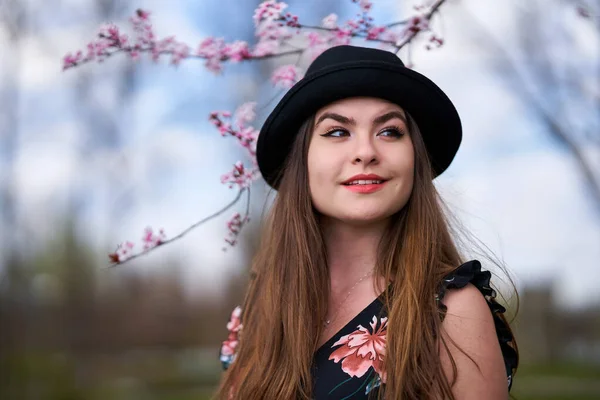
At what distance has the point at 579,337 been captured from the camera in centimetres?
1430

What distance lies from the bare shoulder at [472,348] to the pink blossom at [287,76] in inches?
51.4

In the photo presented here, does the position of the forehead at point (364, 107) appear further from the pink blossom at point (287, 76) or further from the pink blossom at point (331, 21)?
the pink blossom at point (287, 76)

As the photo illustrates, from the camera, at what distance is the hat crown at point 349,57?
7.73 ft

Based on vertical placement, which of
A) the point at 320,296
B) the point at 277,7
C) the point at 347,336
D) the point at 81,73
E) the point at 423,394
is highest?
the point at 81,73

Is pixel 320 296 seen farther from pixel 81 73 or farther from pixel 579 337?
pixel 579 337

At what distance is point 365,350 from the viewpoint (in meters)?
2.19

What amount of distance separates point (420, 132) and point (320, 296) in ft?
1.94

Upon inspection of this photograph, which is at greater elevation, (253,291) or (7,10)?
(7,10)

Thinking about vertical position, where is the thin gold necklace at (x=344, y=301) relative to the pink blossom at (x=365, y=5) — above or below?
below

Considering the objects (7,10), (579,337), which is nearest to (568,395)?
(579,337)

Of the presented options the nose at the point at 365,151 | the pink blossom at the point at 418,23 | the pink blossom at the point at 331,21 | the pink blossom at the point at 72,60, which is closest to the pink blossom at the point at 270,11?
the pink blossom at the point at 331,21

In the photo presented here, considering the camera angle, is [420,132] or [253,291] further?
[253,291]

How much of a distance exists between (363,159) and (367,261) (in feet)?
1.21

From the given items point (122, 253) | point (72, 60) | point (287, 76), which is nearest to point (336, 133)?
point (287, 76)
